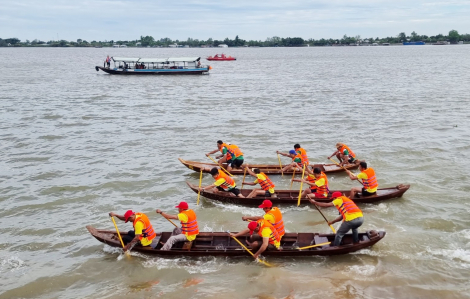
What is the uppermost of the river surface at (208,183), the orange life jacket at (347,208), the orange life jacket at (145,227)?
the orange life jacket at (347,208)

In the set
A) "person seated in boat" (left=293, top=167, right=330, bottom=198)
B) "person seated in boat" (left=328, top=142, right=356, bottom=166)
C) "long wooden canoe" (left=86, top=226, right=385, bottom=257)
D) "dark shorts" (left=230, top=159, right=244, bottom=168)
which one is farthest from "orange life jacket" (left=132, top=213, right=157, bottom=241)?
"person seated in boat" (left=328, top=142, right=356, bottom=166)

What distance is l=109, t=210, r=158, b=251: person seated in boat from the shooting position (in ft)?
42.0

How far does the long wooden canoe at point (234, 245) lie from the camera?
42.3 feet

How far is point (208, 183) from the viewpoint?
20781 millimetres

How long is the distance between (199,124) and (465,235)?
21.8 m

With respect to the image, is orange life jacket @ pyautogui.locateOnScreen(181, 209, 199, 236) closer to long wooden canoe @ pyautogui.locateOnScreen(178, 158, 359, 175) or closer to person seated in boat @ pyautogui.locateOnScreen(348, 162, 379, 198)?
person seated in boat @ pyautogui.locateOnScreen(348, 162, 379, 198)

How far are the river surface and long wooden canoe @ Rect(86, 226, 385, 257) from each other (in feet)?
0.91

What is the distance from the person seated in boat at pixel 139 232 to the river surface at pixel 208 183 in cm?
53

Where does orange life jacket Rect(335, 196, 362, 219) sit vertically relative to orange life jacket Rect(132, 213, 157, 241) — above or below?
above

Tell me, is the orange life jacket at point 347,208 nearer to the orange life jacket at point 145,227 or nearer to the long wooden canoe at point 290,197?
the long wooden canoe at point 290,197

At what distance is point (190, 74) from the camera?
231 ft

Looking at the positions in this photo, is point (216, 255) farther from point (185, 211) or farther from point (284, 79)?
point (284, 79)

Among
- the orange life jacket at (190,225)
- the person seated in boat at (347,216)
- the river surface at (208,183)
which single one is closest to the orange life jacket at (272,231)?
the river surface at (208,183)

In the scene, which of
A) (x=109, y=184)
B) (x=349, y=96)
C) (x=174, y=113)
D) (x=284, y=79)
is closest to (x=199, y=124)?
(x=174, y=113)
